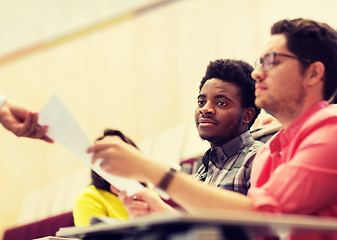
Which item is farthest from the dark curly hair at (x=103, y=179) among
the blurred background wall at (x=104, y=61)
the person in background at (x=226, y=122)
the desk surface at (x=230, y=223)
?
the blurred background wall at (x=104, y=61)

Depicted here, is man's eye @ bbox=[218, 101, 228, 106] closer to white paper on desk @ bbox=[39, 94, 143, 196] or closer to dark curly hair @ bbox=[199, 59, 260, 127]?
dark curly hair @ bbox=[199, 59, 260, 127]

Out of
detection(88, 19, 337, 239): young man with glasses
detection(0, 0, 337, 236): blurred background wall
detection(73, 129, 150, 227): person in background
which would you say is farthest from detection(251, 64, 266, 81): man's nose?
detection(0, 0, 337, 236): blurred background wall

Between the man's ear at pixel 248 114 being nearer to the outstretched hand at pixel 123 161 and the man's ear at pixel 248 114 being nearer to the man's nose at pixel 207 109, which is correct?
the man's nose at pixel 207 109

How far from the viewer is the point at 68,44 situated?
3.83 meters

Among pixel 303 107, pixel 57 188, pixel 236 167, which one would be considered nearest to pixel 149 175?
pixel 303 107

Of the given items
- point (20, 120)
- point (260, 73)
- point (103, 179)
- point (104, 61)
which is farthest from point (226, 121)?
point (104, 61)

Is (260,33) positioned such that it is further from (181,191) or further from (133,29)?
(181,191)

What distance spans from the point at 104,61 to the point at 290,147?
10.0 feet

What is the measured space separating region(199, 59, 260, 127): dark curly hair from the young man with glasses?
0.32 meters

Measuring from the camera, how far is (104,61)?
368 cm

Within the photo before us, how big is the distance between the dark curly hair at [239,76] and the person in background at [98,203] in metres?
0.44

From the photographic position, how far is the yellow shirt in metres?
1.47

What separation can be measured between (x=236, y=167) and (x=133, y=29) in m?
2.69

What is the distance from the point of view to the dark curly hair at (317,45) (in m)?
0.79
